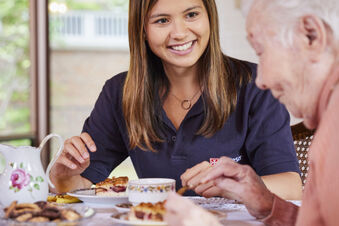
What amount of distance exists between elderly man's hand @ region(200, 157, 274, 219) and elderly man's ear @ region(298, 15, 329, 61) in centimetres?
54

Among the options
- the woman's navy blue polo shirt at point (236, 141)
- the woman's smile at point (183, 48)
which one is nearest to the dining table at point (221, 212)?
the woman's navy blue polo shirt at point (236, 141)

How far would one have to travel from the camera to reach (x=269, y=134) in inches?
81.6

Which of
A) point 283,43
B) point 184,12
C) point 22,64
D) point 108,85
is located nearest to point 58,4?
point 22,64

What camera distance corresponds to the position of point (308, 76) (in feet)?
3.48

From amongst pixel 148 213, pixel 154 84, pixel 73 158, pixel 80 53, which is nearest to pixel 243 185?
pixel 148 213

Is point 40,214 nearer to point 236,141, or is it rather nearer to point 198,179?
point 198,179

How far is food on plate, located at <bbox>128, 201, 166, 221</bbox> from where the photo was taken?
1213 millimetres

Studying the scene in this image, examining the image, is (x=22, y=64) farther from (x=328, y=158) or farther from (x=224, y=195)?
(x=328, y=158)

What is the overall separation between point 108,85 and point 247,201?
109 cm

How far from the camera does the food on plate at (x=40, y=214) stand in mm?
1240

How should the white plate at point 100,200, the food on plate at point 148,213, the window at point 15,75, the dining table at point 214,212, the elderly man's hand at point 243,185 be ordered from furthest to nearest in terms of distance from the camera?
1. the window at point 15,75
2. the white plate at point 100,200
3. the elderly man's hand at point 243,185
4. the dining table at point 214,212
5. the food on plate at point 148,213

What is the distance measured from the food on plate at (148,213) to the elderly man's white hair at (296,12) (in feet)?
1.48

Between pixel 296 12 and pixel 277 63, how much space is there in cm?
11

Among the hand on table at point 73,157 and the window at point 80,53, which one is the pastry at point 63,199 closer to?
the hand on table at point 73,157
